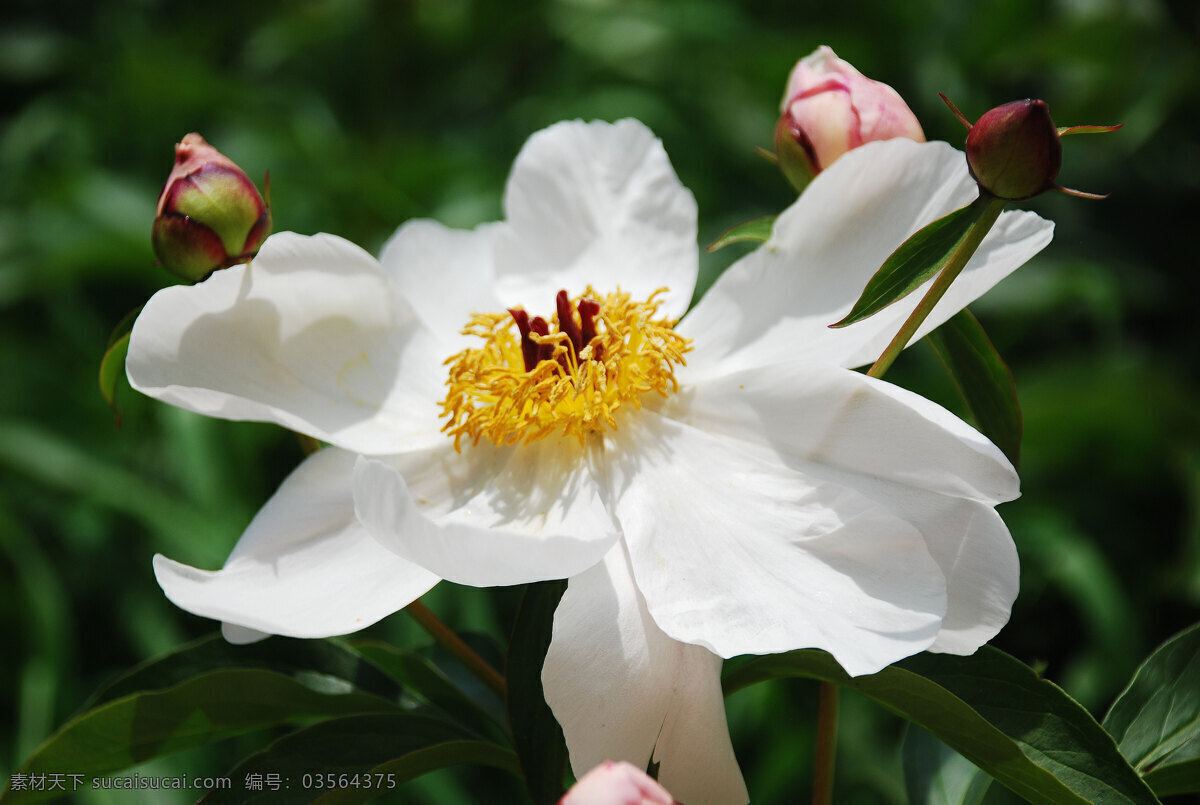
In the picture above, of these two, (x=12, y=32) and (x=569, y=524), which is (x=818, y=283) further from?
(x=12, y=32)

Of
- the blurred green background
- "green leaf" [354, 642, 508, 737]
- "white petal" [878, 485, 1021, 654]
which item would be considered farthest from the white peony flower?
the blurred green background

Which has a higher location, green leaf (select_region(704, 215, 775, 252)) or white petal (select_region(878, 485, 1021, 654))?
green leaf (select_region(704, 215, 775, 252))

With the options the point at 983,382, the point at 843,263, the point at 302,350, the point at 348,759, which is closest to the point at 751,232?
the point at 843,263

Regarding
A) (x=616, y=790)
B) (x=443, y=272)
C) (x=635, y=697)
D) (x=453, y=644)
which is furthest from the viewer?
(x=443, y=272)

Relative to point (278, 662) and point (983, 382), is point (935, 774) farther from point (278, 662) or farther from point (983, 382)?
point (278, 662)

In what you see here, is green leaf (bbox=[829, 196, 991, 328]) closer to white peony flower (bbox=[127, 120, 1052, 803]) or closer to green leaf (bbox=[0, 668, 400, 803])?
white peony flower (bbox=[127, 120, 1052, 803])
